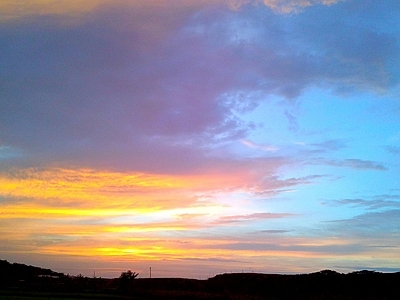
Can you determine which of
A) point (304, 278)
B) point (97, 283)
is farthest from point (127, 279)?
point (304, 278)

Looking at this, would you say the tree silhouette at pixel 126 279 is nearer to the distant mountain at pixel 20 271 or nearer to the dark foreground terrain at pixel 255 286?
the dark foreground terrain at pixel 255 286

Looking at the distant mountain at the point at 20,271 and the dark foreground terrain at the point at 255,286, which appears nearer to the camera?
the dark foreground terrain at the point at 255,286

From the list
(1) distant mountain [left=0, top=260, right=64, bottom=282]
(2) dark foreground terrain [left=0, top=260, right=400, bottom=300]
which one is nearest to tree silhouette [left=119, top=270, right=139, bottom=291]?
(2) dark foreground terrain [left=0, top=260, right=400, bottom=300]

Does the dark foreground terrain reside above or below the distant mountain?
below

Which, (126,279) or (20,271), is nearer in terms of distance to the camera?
(126,279)

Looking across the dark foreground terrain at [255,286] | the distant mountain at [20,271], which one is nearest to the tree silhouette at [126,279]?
the dark foreground terrain at [255,286]

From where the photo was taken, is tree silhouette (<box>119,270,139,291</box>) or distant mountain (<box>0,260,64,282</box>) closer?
tree silhouette (<box>119,270,139,291</box>)

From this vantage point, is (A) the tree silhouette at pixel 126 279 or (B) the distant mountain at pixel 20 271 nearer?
(A) the tree silhouette at pixel 126 279

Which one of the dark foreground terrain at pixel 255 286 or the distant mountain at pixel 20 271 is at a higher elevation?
the distant mountain at pixel 20 271

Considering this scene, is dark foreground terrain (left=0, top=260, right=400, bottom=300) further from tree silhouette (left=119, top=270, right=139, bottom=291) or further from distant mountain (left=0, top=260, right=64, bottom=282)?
distant mountain (left=0, top=260, right=64, bottom=282)

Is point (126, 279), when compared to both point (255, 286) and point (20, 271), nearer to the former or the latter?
point (255, 286)

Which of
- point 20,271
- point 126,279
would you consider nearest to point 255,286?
point 126,279

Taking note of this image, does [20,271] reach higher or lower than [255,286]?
higher

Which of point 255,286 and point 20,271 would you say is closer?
point 255,286
